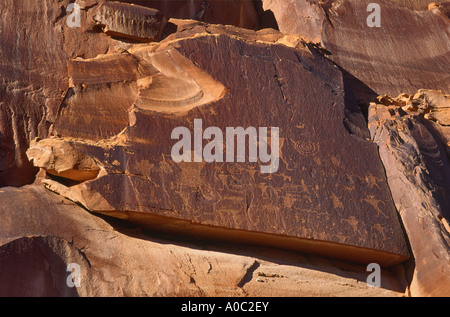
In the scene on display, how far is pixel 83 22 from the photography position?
18.5 ft

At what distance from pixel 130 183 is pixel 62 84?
1311 millimetres

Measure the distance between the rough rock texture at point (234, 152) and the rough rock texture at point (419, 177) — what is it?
0.11 m

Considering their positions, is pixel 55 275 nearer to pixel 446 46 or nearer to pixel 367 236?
pixel 367 236

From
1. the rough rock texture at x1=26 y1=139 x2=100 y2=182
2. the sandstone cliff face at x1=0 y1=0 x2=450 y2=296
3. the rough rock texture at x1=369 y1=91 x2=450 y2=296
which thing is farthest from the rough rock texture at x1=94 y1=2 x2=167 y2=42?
the rough rock texture at x1=369 y1=91 x2=450 y2=296

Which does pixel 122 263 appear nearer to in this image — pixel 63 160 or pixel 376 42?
pixel 63 160

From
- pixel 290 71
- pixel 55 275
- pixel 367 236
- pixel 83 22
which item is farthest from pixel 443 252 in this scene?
pixel 83 22

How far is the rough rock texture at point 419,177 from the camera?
4.72 m

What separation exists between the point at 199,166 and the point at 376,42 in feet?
8.57

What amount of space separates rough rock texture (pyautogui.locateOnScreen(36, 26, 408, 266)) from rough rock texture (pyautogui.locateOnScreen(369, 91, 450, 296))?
0.11 meters

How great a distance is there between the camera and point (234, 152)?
186 inches

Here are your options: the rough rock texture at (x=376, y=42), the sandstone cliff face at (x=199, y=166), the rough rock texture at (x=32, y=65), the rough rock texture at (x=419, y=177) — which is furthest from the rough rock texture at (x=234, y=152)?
the rough rock texture at (x=376, y=42)

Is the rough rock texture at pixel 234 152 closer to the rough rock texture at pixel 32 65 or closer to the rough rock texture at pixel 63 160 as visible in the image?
the rough rock texture at pixel 63 160

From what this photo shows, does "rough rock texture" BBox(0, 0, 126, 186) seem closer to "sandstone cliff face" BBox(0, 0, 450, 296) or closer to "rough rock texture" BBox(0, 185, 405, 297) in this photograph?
"sandstone cliff face" BBox(0, 0, 450, 296)

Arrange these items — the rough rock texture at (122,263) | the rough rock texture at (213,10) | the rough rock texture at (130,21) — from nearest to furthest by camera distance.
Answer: the rough rock texture at (122,263)
the rough rock texture at (130,21)
the rough rock texture at (213,10)
